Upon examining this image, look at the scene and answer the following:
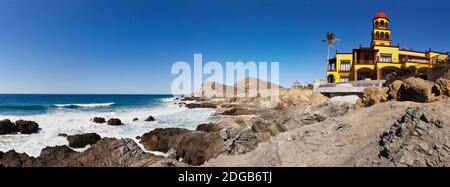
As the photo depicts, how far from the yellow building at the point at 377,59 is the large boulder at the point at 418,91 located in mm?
23749

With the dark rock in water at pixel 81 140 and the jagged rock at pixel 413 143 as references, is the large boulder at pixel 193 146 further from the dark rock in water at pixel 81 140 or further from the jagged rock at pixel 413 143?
the jagged rock at pixel 413 143

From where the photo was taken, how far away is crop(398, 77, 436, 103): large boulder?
50.4 ft

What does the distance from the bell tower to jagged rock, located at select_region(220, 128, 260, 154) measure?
36.7 meters

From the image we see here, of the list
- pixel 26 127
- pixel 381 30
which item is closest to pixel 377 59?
pixel 381 30

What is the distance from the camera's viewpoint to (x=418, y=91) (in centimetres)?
1564

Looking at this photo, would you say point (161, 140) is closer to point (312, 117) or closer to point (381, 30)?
point (312, 117)

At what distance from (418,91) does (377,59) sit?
26.1 meters

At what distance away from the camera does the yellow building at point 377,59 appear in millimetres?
38125

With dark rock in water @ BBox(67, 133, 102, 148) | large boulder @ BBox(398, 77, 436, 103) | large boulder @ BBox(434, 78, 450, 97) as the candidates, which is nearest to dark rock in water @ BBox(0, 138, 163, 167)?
dark rock in water @ BBox(67, 133, 102, 148)

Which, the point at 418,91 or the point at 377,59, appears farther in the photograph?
the point at 377,59

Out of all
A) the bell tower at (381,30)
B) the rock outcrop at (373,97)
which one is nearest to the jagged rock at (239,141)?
the rock outcrop at (373,97)

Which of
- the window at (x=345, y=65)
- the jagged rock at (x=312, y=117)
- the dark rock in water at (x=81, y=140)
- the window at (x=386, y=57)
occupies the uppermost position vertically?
the window at (x=386, y=57)
